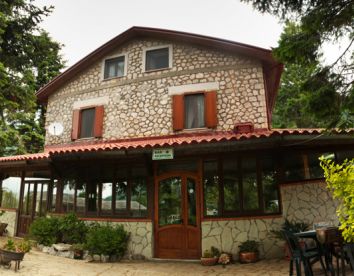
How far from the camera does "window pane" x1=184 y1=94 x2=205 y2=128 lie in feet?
37.7

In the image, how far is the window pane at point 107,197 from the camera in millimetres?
10586

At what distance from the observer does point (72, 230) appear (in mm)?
10211

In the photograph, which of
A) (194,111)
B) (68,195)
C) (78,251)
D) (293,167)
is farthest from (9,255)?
(293,167)

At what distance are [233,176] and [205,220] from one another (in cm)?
157

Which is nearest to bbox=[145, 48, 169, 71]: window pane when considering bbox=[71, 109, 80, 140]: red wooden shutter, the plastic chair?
bbox=[71, 109, 80, 140]: red wooden shutter

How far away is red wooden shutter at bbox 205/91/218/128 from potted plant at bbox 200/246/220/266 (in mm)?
4322

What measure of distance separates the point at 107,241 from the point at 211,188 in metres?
3.51

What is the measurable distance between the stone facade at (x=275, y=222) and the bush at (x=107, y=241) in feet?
8.31

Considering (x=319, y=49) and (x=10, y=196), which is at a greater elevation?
(x=319, y=49)

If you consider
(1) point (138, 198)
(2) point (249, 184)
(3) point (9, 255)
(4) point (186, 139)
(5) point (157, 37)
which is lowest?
(3) point (9, 255)

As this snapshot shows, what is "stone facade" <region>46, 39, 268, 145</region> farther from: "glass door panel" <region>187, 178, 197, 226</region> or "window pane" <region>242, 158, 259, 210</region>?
"glass door panel" <region>187, 178, 197, 226</region>

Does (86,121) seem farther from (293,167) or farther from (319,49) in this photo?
(319,49)

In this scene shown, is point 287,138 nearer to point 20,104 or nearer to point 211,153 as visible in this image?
point 211,153

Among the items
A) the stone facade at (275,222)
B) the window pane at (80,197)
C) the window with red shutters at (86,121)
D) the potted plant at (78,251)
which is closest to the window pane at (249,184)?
the stone facade at (275,222)
